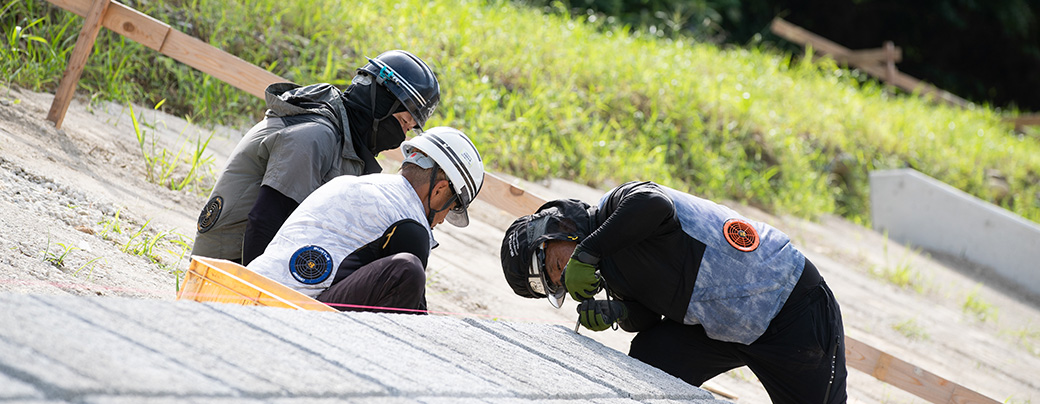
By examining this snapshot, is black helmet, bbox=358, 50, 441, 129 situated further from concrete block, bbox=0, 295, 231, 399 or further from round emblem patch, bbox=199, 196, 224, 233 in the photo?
concrete block, bbox=0, 295, 231, 399

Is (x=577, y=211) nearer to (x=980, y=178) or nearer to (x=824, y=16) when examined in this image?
(x=980, y=178)

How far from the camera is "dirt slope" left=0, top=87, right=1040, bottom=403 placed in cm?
361

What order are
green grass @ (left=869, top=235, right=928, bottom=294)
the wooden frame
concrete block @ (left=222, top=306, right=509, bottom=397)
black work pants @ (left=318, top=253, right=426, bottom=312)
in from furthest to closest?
1. green grass @ (left=869, top=235, right=928, bottom=294)
2. the wooden frame
3. black work pants @ (left=318, top=253, right=426, bottom=312)
4. concrete block @ (left=222, top=306, right=509, bottom=397)

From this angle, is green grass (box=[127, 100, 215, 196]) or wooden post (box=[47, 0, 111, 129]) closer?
wooden post (box=[47, 0, 111, 129])

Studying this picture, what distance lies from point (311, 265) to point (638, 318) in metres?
1.36

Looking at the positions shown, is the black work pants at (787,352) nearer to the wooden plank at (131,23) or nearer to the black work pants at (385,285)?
the black work pants at (385,285)

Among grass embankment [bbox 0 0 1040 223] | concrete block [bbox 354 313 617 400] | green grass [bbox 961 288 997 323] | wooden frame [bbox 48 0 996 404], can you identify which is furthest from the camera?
green grass [bbox 961 288 997 323]

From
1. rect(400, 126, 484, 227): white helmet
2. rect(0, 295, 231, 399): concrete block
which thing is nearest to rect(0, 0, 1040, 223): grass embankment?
rect(400, 126, 484, 227): white helmet

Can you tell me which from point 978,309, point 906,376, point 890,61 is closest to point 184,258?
point 906,376

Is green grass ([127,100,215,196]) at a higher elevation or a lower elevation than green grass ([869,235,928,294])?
lower

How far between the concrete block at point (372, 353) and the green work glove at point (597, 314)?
1.18m

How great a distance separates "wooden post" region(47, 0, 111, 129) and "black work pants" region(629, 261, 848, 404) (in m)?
3.52

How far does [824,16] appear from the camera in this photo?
65.2 ft

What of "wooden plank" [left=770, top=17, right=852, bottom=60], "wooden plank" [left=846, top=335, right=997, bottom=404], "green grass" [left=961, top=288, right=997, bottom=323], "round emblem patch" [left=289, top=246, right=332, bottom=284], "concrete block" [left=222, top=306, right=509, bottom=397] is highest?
"wooden plank" [left=770, top=17, right=852, bottom=60]
